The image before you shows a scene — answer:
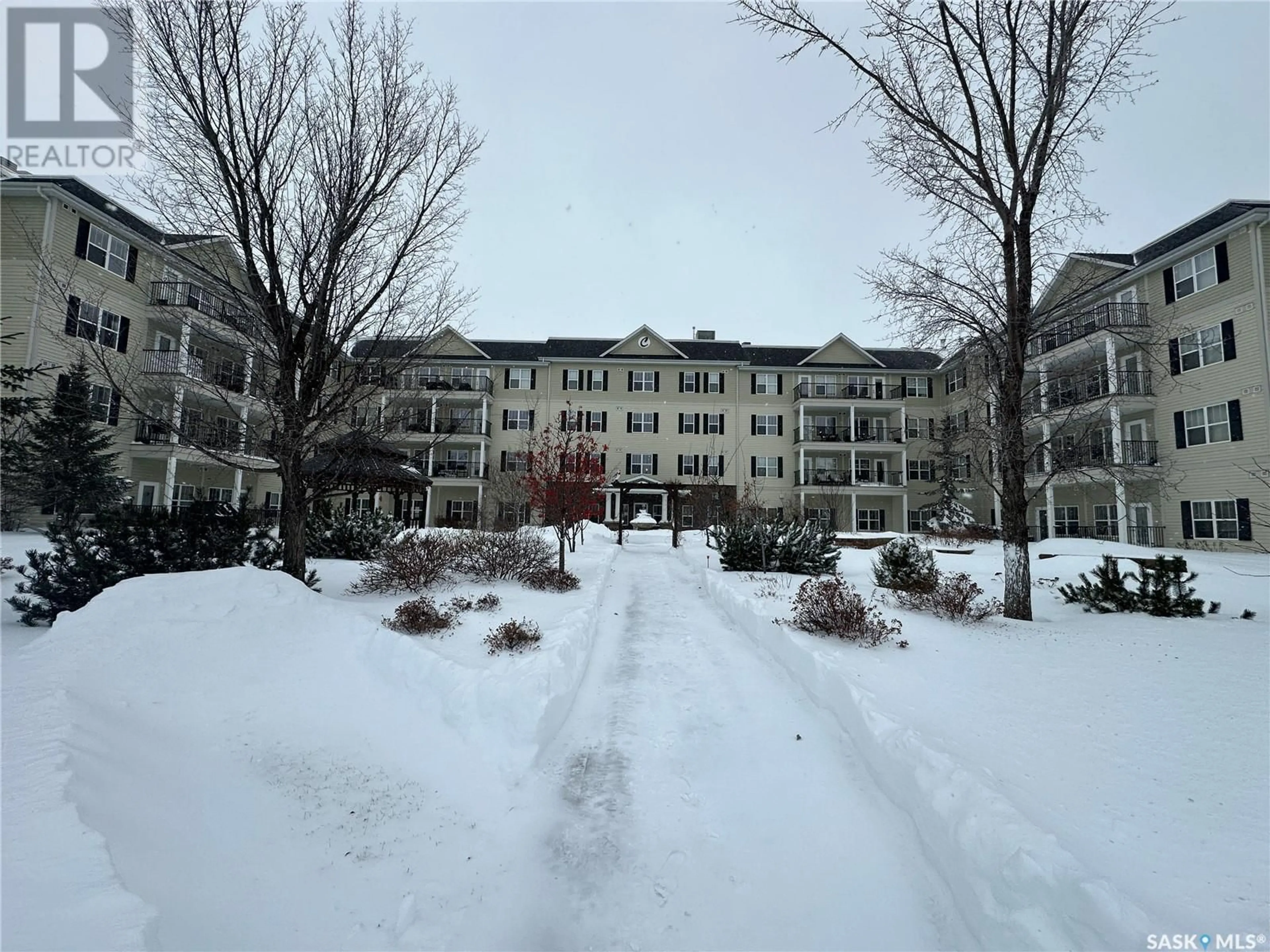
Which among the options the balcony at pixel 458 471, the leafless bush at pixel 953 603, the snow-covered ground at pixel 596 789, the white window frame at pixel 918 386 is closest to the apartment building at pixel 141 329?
the snow-covered ground at pixel 596 789

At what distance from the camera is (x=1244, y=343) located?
734 inches

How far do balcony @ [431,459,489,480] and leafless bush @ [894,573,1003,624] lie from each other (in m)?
29.7

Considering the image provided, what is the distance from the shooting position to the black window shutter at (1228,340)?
19.1 m

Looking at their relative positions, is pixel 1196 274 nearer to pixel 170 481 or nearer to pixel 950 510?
pixel 950 510

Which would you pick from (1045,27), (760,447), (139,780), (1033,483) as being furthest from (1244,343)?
(139,780)

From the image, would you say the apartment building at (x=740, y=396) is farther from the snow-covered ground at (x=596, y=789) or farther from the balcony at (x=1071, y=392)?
the snow-covered ground at (x=596, y=789)

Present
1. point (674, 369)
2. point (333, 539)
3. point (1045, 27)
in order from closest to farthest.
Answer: point (1045, 27), point (333, 539), point (674, 369)

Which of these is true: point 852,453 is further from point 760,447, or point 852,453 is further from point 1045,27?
point 1045,27

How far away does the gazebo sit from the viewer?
9.20 meters

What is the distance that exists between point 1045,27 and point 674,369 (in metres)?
29.0

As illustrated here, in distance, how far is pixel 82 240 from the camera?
62.6 feet

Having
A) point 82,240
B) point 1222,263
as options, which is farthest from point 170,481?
point 1222,263

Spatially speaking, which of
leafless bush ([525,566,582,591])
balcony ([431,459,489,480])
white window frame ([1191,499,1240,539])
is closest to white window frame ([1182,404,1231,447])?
white window frame ([1191,499,1240,539])

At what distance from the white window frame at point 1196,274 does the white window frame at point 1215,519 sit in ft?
25.5
